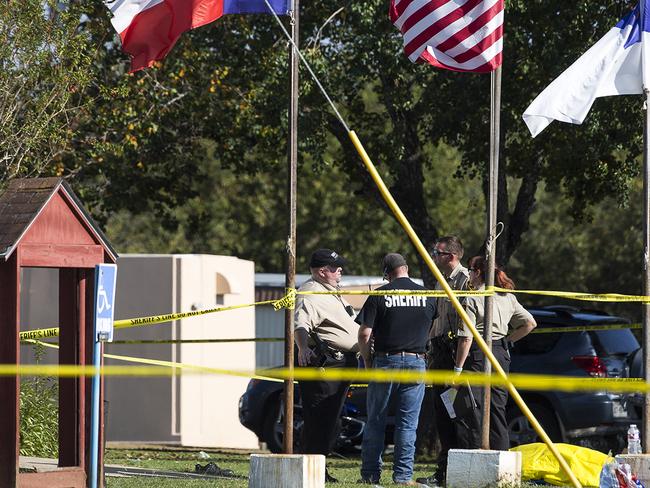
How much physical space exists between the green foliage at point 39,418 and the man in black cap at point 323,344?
8.35ft

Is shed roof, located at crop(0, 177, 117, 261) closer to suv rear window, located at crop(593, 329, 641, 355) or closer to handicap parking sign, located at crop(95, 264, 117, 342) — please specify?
handicap parking sign, located at crop(95, 264, 117, 342)

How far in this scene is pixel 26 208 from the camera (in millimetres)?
8422

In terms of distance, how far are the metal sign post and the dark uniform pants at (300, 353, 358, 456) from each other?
2313mm

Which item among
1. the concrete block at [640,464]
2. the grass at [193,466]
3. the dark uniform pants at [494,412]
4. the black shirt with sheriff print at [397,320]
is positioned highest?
the black shirt with sheriff print at [397,320]

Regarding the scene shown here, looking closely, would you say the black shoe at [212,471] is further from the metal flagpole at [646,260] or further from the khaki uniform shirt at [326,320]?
the metal flagpole at [646,260]

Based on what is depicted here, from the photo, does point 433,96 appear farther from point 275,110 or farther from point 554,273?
point 554,273

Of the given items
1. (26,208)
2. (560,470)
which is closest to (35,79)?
(26,208)

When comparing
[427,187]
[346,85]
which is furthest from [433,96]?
[427,187]

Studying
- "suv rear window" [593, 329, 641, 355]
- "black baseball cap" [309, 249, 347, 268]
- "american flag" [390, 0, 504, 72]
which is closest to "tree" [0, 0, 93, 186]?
"black baseball cap" [309, 249, 347, 268]

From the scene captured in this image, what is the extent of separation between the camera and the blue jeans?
961 centimetres

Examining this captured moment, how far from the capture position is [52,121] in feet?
43.5

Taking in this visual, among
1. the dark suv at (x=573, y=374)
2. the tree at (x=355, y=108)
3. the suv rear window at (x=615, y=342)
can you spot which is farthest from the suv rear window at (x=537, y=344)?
the tree at (x=355, y=108)

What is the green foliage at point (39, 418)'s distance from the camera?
11.6 m

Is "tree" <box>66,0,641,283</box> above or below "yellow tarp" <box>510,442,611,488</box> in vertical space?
above
